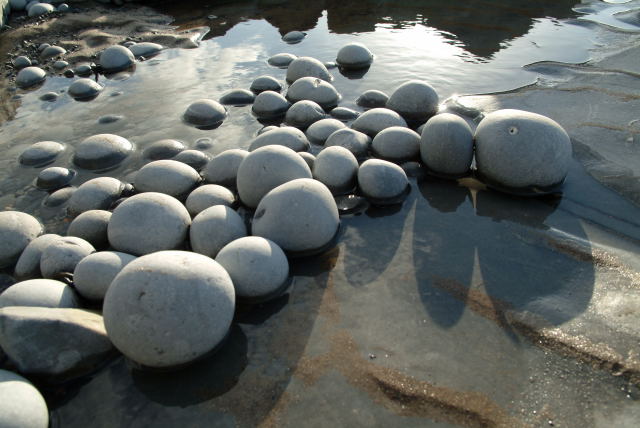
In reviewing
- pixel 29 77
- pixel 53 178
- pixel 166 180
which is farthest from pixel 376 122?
pixel 29 77

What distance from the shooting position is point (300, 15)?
10.8 m

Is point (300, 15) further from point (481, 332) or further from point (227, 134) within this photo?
point (481, 332)

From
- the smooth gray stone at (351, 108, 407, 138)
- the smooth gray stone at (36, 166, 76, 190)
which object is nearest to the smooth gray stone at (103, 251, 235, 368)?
the smooth gray stone at (36, 166, 76, 190)

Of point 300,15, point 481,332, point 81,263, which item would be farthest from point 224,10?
point 481,332

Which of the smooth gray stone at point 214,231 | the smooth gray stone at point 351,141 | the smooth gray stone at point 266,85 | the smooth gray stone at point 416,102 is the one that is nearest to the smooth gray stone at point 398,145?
the smooth gray stone at point 351,141

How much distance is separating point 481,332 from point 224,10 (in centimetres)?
1095

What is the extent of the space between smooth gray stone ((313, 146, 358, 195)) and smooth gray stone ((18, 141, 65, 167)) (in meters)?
3.28

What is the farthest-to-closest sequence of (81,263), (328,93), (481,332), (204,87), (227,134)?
1. (204,87)
2. (328,93)
3. (227,134)
4. (81,263)
5. (481,332)

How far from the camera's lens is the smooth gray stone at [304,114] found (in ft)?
18.6

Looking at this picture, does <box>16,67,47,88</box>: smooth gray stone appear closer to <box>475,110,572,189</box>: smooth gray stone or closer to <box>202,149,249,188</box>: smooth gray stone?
<box>202,149,249,188</box>: smooth gray stone

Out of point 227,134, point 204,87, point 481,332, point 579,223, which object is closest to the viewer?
point 481,332

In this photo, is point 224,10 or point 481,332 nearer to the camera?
point 481,332

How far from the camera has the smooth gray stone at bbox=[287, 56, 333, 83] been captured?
6961mm

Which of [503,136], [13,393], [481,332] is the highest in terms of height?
[503,136]
